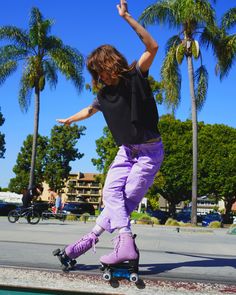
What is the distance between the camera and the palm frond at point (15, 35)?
2691cm

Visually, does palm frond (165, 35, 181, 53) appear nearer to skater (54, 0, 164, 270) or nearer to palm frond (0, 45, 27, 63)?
palm frond (0, 45, 27, 63)

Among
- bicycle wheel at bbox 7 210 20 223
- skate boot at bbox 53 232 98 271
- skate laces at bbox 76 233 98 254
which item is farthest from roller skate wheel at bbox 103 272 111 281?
bicycle wheel at bbox 7 210 20 223

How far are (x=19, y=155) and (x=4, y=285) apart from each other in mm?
60697

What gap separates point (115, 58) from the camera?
9.59 ft

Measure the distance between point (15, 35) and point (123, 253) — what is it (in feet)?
86.7

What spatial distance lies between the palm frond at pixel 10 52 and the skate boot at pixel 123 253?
25.7 meters

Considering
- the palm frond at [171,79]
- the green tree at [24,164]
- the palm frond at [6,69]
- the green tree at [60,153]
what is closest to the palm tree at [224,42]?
the palm frond at [171,79]

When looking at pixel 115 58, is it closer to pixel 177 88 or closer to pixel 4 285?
pixel 4 285

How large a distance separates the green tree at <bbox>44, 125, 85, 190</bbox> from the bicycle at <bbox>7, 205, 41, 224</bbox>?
39848mm

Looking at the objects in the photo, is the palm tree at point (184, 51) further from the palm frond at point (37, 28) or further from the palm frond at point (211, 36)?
the palm frond at point (37, 28)

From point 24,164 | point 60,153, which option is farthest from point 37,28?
point 24,164

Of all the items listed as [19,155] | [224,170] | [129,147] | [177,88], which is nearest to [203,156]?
→ [224,170]

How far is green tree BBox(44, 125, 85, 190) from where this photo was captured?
57.5 m

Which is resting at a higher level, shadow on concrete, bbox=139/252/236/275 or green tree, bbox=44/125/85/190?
green tree, bbox=44/125/85/190
